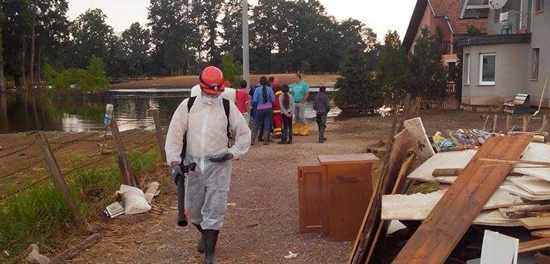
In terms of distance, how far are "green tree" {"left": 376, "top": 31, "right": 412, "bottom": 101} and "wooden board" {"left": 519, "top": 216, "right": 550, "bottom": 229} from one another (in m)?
21.2

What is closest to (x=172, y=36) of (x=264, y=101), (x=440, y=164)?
(x=264, y=101)

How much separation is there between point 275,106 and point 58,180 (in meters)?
8.13

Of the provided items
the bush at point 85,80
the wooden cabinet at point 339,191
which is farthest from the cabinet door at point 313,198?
the bush at point 85,80

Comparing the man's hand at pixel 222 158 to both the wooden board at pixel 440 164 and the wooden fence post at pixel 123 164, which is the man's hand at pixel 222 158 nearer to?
the wooden board at pixel 440 164

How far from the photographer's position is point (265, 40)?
280ft

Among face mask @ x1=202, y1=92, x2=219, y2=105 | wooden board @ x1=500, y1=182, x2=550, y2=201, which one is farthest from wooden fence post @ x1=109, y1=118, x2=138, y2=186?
wooden board @ x1=500, y1=182, x2=550, y2=201

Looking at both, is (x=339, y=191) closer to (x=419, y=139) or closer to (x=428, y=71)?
(x=419, y=139)

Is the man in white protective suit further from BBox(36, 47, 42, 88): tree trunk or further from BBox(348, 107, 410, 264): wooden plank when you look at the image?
BBox(36, 47, 42, 88): tree trunk

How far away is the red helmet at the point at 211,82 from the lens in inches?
204

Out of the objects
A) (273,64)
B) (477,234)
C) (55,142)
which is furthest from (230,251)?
(273,64)

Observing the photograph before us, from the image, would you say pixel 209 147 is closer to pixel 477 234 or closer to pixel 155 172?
pixel 477 234

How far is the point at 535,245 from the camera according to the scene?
3986 millimetres

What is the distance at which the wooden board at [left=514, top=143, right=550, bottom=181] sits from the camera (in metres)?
4.70

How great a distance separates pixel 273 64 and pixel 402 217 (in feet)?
264
